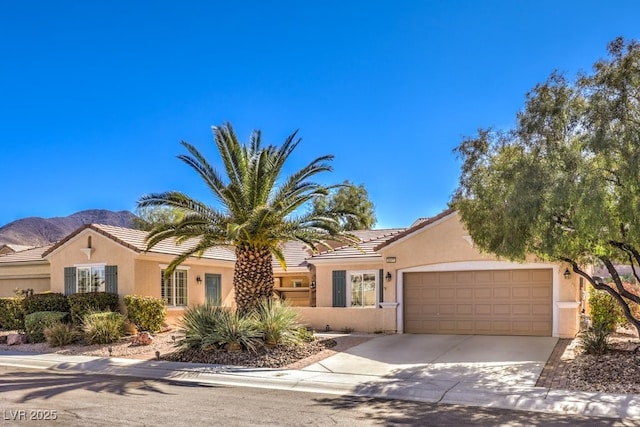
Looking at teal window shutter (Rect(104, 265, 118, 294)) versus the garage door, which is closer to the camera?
the garage door

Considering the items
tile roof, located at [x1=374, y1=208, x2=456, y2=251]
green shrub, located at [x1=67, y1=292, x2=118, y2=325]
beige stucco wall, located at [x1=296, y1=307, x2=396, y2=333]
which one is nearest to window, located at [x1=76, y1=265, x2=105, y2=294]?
green shrub, located at [x1=67, y1=292, x2=118, y2=325]

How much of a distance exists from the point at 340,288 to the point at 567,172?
39.1ft

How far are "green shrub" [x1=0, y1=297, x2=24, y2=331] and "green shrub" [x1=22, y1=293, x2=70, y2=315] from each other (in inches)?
41.5

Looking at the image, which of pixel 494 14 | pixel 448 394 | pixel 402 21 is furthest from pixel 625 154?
pixel 402 21

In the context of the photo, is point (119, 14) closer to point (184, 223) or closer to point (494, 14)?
point (184, 223)

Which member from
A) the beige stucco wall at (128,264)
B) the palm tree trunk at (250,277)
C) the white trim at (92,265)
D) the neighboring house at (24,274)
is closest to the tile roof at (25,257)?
the neighboring house at (24,274)

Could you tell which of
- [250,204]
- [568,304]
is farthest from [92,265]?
[568,304]

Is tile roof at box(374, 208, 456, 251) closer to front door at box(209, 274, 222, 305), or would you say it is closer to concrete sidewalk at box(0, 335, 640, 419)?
concrete sidewalk at box(0, 335, 640, 419)

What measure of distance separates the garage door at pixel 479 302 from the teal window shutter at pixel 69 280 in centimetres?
1381

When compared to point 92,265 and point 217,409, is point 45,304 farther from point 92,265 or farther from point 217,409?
point 217,409

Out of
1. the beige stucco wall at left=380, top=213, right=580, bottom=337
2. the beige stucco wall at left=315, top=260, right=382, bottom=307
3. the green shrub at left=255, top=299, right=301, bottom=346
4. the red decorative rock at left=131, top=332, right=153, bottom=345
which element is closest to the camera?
the green shrub at left=255, top=299, right=301, bottom=346

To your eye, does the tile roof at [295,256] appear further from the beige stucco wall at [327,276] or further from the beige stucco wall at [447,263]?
the beige stucco wall at [447,263]

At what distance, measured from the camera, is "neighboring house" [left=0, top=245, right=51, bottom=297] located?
2672 cm

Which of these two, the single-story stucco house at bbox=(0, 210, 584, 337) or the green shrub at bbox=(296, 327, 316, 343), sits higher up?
the single-story stucco house at bbox=(0, 210, 584, 337)
